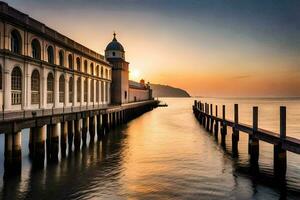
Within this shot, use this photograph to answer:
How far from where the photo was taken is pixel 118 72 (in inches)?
2448


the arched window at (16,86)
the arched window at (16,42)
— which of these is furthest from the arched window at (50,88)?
the arched window at (16,42)

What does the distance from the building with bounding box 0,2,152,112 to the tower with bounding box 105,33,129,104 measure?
40.6 feet

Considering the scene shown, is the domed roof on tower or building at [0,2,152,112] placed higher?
the domed roof on tower

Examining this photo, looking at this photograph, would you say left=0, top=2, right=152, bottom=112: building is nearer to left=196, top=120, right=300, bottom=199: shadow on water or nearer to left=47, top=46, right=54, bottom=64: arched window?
left=47, top=46, right=54, bottom=64: arched window

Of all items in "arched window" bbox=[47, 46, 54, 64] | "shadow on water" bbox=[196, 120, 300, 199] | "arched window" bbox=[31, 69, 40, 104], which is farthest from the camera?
"arched window" bbox=[47, 46, 54, 64]

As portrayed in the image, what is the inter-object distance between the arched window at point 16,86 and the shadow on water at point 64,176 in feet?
16.3

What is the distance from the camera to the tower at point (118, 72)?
61.7 m

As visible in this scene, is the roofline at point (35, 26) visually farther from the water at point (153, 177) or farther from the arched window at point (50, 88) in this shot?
the water at point (153, 177)

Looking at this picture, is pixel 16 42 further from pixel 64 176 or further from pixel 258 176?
pixel 258 176

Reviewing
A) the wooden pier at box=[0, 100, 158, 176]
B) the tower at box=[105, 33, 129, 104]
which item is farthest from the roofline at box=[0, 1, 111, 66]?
the tower at box=[105, 33, 129, 104]

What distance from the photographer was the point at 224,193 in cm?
1645

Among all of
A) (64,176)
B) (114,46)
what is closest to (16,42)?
(64,176)

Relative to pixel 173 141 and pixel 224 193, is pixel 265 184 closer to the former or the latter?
pixel 224 193

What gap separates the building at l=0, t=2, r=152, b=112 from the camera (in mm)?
21891
